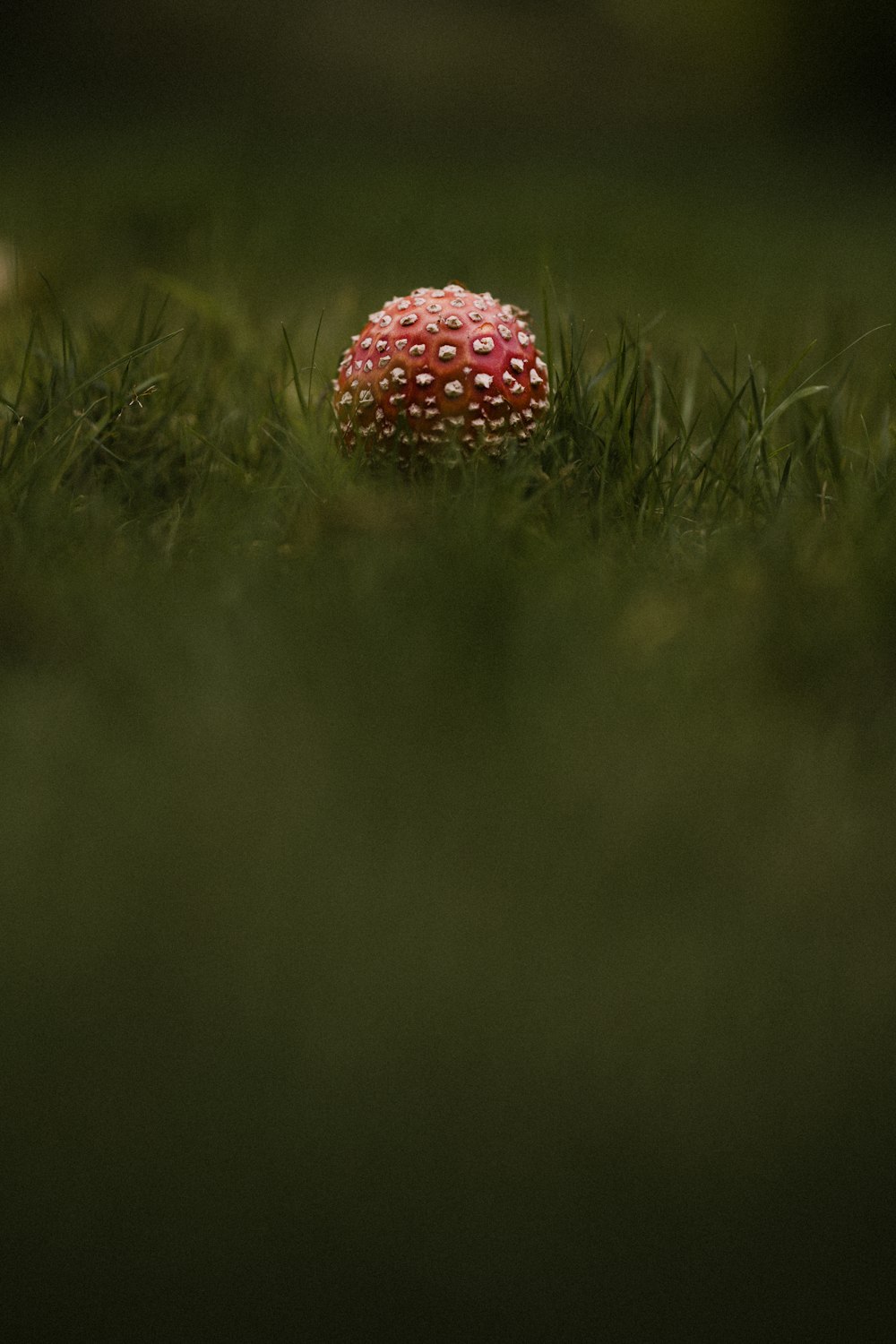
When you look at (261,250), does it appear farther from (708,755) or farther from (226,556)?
(708,755)

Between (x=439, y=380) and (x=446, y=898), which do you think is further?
(x=439, y=380)

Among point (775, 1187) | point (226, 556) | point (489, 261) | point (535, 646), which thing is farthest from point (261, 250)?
point (775, 1187)

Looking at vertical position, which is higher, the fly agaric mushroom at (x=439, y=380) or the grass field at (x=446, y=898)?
the fly agaric mushroom at (x=439, y=380)

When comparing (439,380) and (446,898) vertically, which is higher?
(439,380)

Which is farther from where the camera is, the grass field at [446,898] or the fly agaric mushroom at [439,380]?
the fly agaric mushroom at [439,380]
